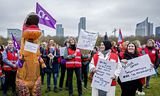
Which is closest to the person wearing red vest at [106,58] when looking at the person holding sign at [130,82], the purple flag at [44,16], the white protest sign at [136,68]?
the white protest sign at [136,68]

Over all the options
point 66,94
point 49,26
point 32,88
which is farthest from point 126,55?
point 66,94

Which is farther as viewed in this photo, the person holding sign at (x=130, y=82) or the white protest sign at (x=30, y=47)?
the person holding sign at (x=130, y=82)

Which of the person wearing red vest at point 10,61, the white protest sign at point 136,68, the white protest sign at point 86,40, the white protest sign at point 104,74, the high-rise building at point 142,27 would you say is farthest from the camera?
the high-rise building at point 142,27

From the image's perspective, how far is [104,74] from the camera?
7.57 metres

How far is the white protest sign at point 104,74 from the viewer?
7.49m

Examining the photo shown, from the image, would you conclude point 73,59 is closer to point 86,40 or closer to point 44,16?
point 86,40

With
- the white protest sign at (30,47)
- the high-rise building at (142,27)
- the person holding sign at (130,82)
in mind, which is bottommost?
the person holding sign at (130,82)

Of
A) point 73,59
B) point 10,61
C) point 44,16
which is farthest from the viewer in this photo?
point 73,59

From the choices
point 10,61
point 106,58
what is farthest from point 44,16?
point 106,58

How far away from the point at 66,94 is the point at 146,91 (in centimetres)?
307

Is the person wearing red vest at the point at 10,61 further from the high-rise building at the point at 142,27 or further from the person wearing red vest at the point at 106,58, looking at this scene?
the high-rise building at the point at 142,27

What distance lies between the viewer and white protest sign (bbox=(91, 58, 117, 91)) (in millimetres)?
7492

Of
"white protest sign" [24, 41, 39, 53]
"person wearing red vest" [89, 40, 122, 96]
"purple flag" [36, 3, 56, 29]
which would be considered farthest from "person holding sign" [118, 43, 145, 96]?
"purple flag" [36, 3, 56, 29]

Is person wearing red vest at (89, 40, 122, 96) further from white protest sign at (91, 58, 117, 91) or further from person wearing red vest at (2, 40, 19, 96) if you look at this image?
person wearing red vest at (2, 40, 19, 96)
